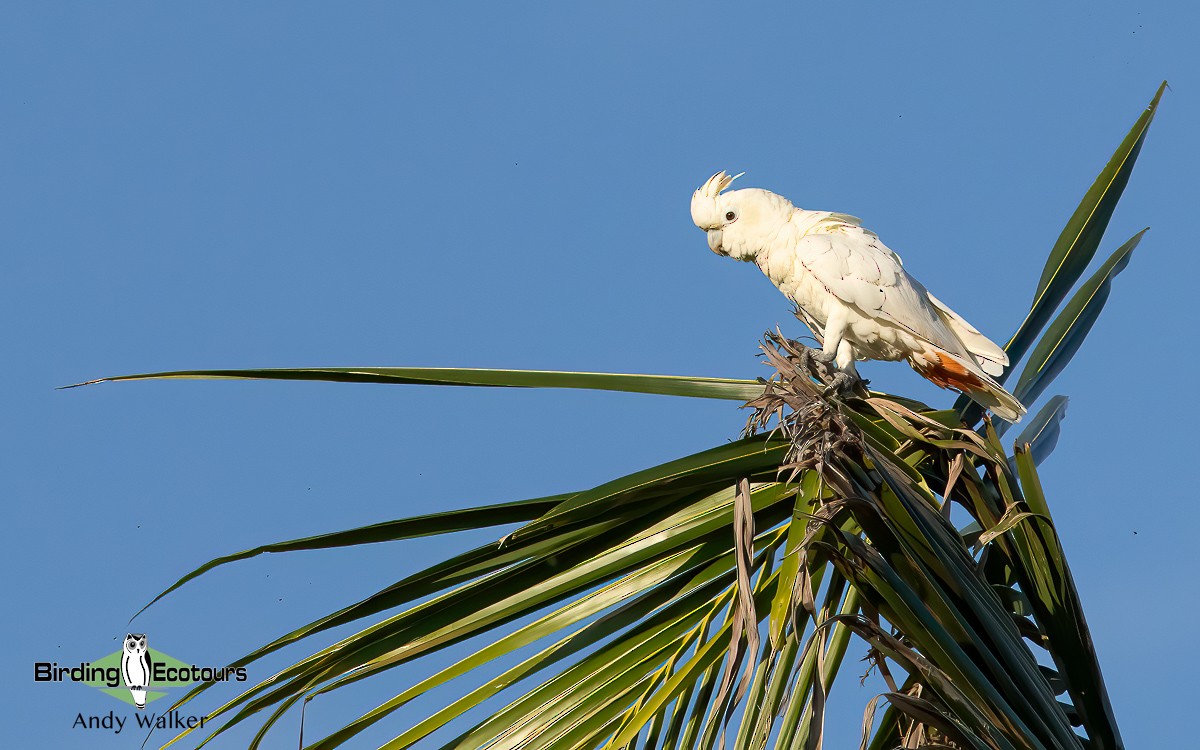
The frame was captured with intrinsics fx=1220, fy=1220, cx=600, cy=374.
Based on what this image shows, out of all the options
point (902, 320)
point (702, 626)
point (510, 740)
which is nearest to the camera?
point (510, 740)

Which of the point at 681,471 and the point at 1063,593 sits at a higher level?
the point at 681,471

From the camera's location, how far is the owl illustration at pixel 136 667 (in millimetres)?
4398

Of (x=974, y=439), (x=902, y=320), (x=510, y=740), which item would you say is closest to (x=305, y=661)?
(x=510, y=740)

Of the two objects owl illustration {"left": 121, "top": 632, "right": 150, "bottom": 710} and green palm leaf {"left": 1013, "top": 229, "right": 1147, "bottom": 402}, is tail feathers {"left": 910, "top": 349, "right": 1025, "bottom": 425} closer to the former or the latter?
green palm leaf {"left": 1013, "top": 229, "right": 1147, "bottom": 402}

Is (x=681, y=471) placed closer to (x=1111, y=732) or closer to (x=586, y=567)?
(x=586, y=567)

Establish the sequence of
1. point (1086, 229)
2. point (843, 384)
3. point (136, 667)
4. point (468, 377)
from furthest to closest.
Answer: point (136, 667), point (1086, 229), point (843, 384), point (468, 377)

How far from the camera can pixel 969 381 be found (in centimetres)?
412

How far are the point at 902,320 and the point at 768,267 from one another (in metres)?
0.56

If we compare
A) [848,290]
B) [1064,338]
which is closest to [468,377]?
[848,290]

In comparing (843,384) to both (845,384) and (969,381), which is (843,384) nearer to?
(845,384)

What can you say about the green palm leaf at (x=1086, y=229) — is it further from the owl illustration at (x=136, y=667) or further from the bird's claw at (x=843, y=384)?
the owl illustration at (x=136, y=667)

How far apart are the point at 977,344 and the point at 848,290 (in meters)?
0.51

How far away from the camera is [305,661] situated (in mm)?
2541

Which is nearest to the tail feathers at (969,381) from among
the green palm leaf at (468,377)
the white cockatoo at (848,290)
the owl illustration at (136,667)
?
the white cockatoo at (848,290)
